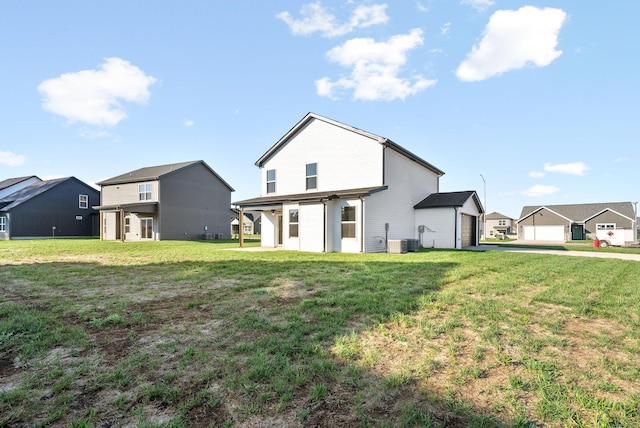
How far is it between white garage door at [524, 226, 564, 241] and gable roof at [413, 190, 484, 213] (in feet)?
105

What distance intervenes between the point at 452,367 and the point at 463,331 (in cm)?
121

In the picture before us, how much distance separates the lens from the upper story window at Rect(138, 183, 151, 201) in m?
28.8

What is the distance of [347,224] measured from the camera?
16125mm

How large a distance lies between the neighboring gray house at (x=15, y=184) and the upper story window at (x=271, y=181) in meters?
39.3

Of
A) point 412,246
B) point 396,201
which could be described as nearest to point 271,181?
point 396,201

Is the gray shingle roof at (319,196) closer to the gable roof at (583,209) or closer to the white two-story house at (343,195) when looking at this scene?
the white two-story house at (343,195)

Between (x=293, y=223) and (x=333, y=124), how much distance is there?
6251 millimetres

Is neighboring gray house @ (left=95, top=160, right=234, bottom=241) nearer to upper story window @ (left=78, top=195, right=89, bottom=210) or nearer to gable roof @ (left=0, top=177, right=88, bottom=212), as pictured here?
upper story window @ (left=78, top=195, right=89, bottom=210)

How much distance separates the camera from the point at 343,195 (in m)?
15.6

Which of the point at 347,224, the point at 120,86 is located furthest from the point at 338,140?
the point at 120,86

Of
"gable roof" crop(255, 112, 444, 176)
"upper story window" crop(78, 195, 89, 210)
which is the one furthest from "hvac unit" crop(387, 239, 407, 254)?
"upper story window" crop(78, 195, 89, 210)

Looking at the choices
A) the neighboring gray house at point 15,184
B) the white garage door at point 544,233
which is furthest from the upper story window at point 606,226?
the neighboring gray house at point 15,184

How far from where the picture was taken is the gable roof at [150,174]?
28891 millimetres

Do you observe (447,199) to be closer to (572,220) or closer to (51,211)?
(572,220)
